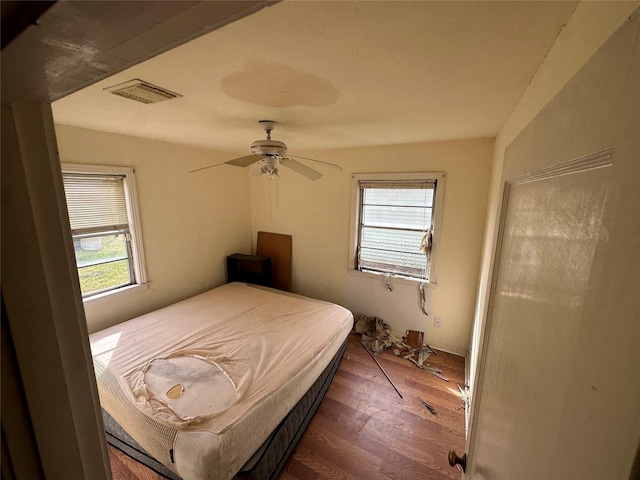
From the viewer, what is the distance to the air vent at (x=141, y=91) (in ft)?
4.24

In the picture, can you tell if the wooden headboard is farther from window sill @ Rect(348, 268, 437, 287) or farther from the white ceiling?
the white ceiling

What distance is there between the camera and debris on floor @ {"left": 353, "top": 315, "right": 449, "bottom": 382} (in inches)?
115

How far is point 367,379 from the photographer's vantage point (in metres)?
2.60

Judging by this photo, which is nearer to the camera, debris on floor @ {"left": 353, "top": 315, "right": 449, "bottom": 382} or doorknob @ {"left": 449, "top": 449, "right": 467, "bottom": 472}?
doorknob @ {"left": 449, "top": 449, "right": 467, "bottom": 472}

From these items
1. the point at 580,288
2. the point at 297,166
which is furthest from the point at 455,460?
the point at 297,166

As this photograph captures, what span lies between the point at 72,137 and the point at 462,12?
2.93 m

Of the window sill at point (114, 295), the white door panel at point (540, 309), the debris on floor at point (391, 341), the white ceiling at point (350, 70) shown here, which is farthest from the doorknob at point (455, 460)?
the window sill at point (114, 295)

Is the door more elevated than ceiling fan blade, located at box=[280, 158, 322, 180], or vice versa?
ceiling fan blade, located at box=[280, 158, 322, 180]

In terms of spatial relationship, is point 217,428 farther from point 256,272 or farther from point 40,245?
point 256,272

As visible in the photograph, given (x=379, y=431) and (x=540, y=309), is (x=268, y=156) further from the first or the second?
(x=379, y=431)

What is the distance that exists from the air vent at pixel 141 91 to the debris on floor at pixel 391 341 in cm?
300

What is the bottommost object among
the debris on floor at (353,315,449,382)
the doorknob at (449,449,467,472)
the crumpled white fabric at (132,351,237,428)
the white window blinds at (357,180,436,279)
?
the debris on floor at (353,315,449,382)

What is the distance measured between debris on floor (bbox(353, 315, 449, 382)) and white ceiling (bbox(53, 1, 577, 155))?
2.30 m

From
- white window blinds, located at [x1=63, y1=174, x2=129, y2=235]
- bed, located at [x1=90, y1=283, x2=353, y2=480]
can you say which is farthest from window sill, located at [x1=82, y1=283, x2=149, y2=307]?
white window blinds, located at [x1=63, y1=174, x2=129, y2=235]
